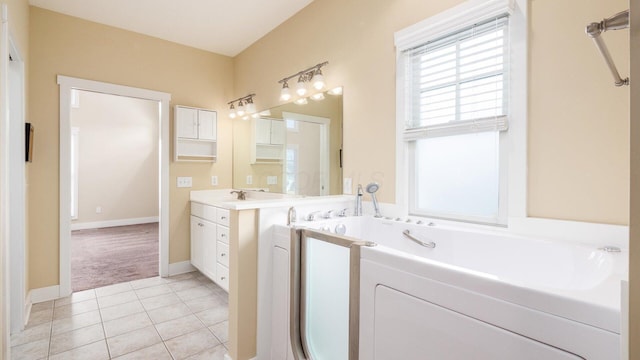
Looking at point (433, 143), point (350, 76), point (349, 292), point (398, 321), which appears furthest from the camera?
point (350, 76)

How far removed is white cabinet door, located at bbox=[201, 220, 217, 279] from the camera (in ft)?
9.84

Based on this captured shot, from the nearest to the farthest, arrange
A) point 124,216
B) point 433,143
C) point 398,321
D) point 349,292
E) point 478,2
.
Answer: point 398,321 < point 349,292 < point 478,2 < point 433,143 < point 124,216

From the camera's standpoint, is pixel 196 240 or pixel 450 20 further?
pixel 196 240

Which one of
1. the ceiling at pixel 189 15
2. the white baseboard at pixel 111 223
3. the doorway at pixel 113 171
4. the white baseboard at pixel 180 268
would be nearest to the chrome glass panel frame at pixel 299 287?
the ceiling at pixel 189 15

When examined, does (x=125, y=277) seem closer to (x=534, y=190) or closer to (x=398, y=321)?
(x=398, y=321)

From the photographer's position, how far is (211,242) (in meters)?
3.05

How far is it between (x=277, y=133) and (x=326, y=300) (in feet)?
6.75

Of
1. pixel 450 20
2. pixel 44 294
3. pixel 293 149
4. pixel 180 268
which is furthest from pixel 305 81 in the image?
pixel 44 294

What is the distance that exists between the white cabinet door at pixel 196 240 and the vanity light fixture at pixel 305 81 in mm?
1646

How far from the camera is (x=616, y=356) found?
27.4 inches

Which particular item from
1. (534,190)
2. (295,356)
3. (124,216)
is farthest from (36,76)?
(124,216)

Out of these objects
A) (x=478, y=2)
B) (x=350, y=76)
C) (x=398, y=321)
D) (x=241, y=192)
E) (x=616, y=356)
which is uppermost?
(x=478, y=2)

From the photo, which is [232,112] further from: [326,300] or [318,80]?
[326,300]

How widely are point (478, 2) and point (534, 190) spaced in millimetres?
1062
